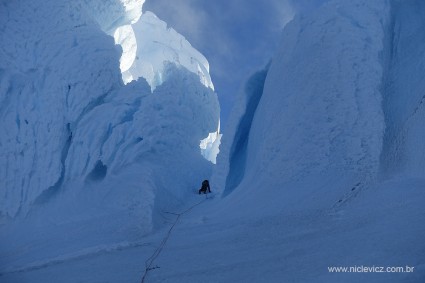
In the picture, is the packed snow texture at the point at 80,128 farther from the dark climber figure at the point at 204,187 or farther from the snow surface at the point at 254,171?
the dark climber figure at the point at 204,187

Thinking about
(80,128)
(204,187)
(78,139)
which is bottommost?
(204,187)

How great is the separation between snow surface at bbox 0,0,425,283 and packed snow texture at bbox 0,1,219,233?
0.04 metres

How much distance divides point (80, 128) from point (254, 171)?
12.4 feet

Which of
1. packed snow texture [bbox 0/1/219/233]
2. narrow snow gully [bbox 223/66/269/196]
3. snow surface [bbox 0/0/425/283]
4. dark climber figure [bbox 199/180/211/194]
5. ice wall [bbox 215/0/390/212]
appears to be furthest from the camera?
dark climber figure [bbox 199/180/211/194]

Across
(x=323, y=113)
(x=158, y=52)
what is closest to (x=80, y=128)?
(x=323, y=113)

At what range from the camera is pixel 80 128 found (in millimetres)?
7562

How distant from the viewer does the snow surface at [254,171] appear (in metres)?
3.79

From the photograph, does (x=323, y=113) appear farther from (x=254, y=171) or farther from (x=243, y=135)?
(x=243, y=135)

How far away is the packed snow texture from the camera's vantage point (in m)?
6.66

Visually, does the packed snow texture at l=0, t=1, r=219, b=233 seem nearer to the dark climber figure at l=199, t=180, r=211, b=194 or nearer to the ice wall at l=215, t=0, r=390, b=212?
the dark climber figure at l=199, t=180, r=211, b=194

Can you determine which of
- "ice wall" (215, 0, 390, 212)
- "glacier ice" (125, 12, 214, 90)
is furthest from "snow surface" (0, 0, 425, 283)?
"glacier ice" (125, 12, 214, 90)

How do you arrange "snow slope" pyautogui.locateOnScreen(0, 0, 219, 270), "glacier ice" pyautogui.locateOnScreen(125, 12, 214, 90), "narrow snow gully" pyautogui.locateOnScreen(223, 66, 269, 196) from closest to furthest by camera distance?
"snow slope" pyautogui.locateOnScreen(0, 0, 219, 270) → "narrow snow gully" pyautogui.locateOnScreen(223, 66, 269, 196) → "glacier ice" pyautogui.locateOnScreen(125, 12, 214, 90)

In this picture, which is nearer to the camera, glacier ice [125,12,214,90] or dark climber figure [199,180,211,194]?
dark climber figure [199,180,211,194]

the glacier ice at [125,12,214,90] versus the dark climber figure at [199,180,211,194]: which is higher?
the glacier ice at [125,12,214,90]
